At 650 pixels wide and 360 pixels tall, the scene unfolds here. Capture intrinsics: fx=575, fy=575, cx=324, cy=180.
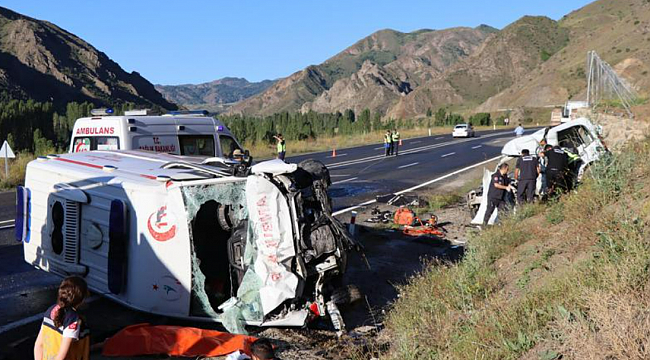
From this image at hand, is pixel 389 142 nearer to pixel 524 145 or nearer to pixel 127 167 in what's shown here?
pixel 524 145

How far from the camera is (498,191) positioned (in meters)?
11.7

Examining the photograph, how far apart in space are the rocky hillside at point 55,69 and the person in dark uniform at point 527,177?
10478cm

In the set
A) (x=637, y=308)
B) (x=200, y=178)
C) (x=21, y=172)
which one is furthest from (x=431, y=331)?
(x=21, y=172)

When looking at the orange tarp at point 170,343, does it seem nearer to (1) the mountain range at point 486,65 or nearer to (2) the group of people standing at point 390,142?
(2) the group of people standing at point 390,142

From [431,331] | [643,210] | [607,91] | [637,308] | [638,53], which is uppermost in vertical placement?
[638,53]

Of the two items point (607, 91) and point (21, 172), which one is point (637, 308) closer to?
point (21, 172)

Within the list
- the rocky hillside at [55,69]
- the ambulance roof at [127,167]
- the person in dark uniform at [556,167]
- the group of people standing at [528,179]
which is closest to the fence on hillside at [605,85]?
the person in dark uniform at [556,167]

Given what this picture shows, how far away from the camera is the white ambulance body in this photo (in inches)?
432

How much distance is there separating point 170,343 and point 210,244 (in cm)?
166

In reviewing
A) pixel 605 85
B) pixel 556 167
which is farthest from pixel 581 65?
pixel 556 167

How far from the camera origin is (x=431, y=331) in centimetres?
539

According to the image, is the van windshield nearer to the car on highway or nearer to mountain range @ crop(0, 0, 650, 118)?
the car on highway

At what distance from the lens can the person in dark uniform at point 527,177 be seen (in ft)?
38.0

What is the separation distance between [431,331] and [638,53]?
9351cm
